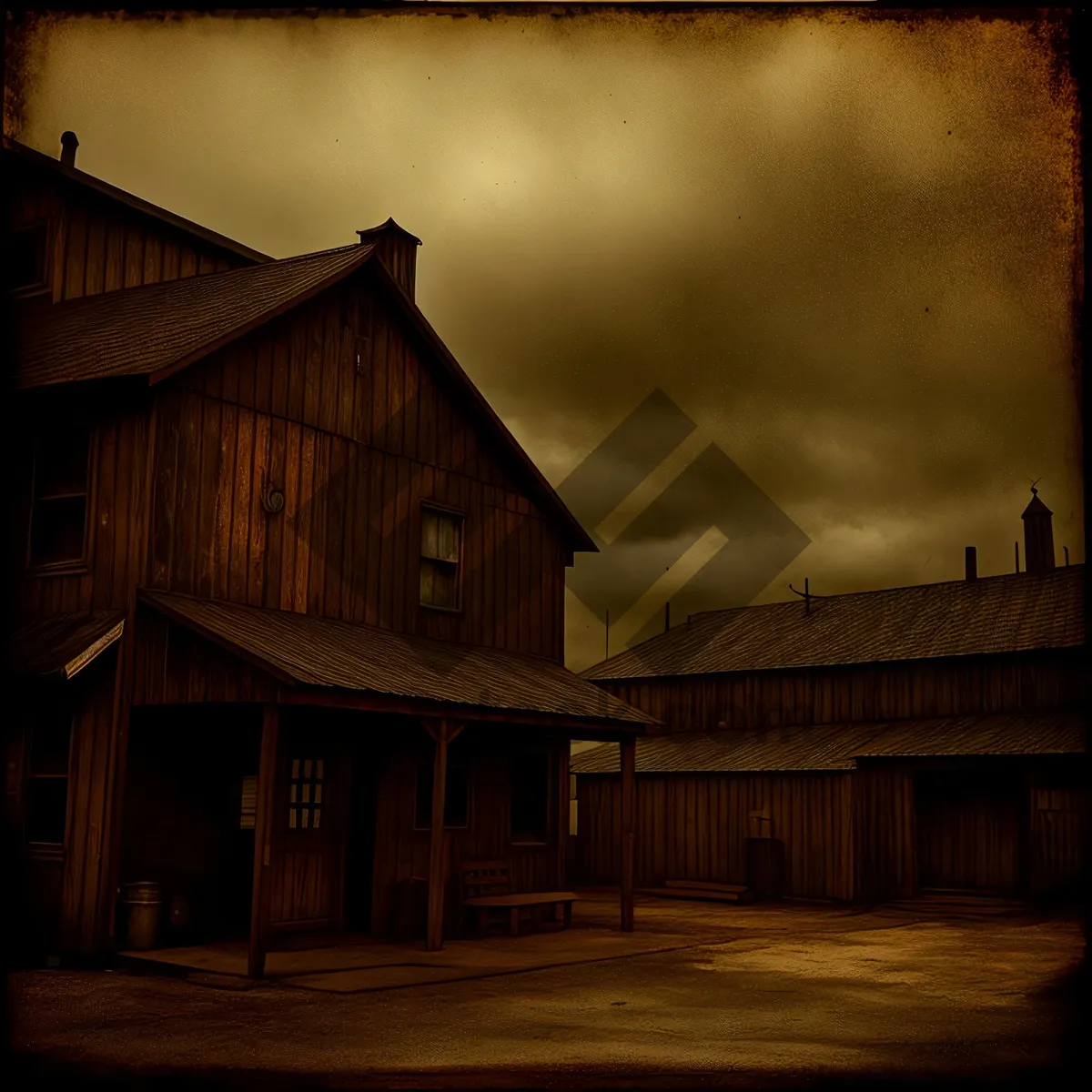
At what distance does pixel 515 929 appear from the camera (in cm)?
1875

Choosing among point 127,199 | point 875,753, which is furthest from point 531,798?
point 127,199

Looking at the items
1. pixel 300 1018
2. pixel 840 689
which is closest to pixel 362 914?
pixel 300 1018

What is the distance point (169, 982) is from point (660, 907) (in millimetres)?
15405

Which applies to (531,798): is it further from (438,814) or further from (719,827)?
(719,827)

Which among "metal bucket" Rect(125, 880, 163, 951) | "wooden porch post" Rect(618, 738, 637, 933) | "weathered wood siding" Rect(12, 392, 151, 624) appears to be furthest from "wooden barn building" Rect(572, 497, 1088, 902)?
"weathered wood siding" Rect(12, 392, 151, 624)

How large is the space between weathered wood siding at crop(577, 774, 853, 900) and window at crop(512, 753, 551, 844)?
974 cm

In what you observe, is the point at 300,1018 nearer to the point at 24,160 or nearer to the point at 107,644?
the point at 107,644

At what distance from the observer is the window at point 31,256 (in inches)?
748

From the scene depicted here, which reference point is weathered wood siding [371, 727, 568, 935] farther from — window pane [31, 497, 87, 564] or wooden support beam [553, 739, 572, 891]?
window pane [31, 497, 87, 564]

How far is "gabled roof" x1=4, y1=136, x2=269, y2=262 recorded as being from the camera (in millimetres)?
18438

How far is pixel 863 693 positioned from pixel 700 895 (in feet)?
23.0

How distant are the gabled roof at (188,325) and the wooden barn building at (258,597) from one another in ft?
0.19

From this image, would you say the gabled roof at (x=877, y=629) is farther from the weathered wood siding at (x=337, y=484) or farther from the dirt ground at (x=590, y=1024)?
the dirt ground at (x=590, y=1024)

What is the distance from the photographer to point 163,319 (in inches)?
693
